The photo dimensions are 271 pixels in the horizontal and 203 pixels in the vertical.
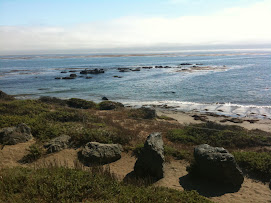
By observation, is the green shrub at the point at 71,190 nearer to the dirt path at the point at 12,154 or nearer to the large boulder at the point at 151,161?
the large boulder at the point at 151,161

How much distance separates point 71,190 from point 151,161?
3.90 metres

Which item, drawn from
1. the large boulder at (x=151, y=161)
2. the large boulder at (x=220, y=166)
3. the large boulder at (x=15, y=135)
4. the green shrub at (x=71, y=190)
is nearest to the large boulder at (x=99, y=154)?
the large boulder at (x=151, y=161)

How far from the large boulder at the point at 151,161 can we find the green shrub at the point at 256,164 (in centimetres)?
417

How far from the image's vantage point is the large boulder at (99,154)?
10.1 metres

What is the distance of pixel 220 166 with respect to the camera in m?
8.44

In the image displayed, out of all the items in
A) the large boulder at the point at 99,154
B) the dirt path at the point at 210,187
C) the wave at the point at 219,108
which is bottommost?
the wave at the point at 219,108

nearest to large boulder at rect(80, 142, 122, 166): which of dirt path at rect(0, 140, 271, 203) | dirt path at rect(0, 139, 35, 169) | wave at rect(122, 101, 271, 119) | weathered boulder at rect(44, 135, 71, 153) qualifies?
dirt path at rect(0, 140, 271, 203)

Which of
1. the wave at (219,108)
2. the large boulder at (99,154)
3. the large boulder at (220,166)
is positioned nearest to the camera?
the large boulder at (220,166)

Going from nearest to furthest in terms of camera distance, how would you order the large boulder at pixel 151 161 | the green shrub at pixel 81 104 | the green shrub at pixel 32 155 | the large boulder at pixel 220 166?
the large boulder at pixel 220 166 → the large boulder at pixel 151 161 → the green shrub at pixel 32 155 → the green shrub at pixel 81 104

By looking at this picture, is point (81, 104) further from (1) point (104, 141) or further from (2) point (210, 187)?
(2) point (210, 187)

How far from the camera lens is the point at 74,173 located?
6781mm

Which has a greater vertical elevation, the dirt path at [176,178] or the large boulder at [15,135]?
the large boulder at [15,135]

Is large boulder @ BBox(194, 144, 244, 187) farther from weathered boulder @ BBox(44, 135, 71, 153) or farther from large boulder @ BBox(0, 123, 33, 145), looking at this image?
large boulder @ BBox(0, 123, 33, 145)

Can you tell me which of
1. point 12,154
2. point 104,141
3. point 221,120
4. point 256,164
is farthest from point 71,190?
point 221,120
